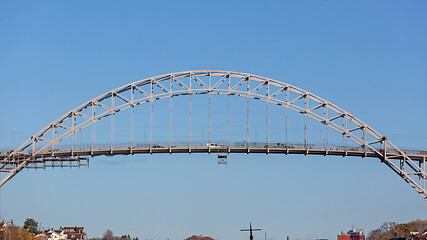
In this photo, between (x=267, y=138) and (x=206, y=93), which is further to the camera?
(x=267, y=138)

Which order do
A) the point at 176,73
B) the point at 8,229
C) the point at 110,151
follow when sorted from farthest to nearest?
the point at 8,229 < the point at 110,151 < the point at 176,73

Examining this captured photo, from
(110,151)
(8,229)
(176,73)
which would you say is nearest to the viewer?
(176,73)

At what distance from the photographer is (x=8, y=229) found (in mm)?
171000

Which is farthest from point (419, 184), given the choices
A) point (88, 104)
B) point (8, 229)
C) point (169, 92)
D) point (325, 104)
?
point (8, 229)

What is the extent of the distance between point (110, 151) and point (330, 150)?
112 ft

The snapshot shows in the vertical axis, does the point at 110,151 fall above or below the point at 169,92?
below

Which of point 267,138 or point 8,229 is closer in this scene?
point 267,138

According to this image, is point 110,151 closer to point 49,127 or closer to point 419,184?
point 49,127

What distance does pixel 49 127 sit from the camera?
13062 cm

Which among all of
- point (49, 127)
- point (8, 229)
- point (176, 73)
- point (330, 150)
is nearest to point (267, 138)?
point (330, 150)

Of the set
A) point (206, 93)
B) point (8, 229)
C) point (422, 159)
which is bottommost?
point (8, 229)

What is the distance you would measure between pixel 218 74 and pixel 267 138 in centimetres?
1578

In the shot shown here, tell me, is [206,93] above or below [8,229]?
above

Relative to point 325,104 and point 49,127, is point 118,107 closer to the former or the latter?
point 49,127
